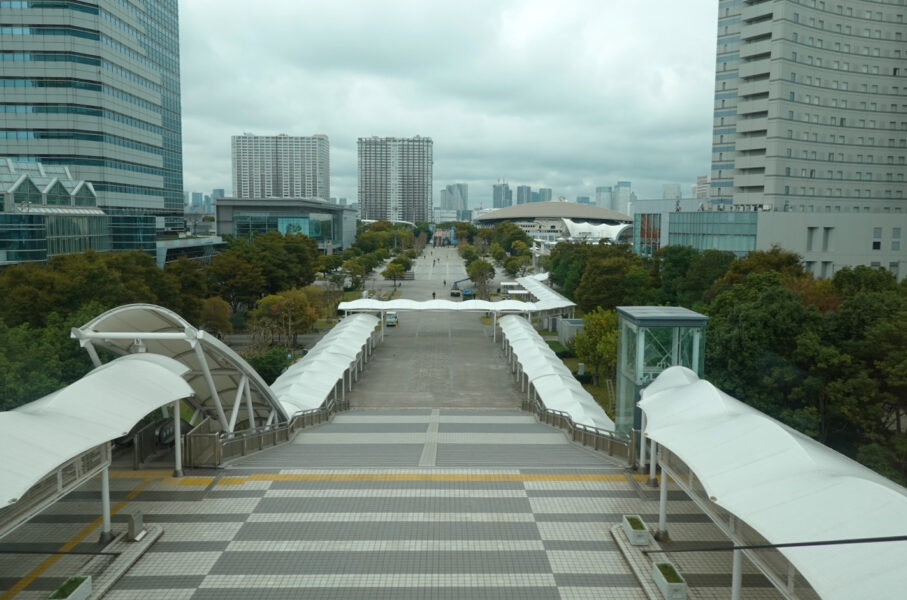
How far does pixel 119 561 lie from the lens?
10.1 metres

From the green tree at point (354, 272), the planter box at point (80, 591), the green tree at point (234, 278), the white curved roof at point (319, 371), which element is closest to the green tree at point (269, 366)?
the white curved roof at point (319, 371)

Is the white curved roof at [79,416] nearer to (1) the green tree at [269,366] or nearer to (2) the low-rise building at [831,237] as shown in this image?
(1) the green tree at [269,366]

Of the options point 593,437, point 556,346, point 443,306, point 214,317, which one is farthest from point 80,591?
point 443,306

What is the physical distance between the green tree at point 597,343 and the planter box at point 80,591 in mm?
24430

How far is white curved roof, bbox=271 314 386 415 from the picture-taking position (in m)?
22.2

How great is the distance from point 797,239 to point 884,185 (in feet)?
65.7

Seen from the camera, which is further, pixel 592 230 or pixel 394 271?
pixel 592 230

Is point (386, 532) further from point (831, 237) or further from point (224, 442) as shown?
point (831, 237)

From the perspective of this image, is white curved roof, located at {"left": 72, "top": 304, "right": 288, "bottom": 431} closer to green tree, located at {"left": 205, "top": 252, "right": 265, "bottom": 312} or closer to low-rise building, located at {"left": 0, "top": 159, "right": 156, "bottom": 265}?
low-rise building, located at {"left": 0, "top": 159, "right": 156, "bottom": 265}

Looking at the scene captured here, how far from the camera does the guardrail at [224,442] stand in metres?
14.1

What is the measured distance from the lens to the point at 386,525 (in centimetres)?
1148

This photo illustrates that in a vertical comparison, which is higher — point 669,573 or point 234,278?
point 234,278

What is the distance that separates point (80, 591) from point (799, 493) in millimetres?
8938

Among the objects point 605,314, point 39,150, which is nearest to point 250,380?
point 605,314
